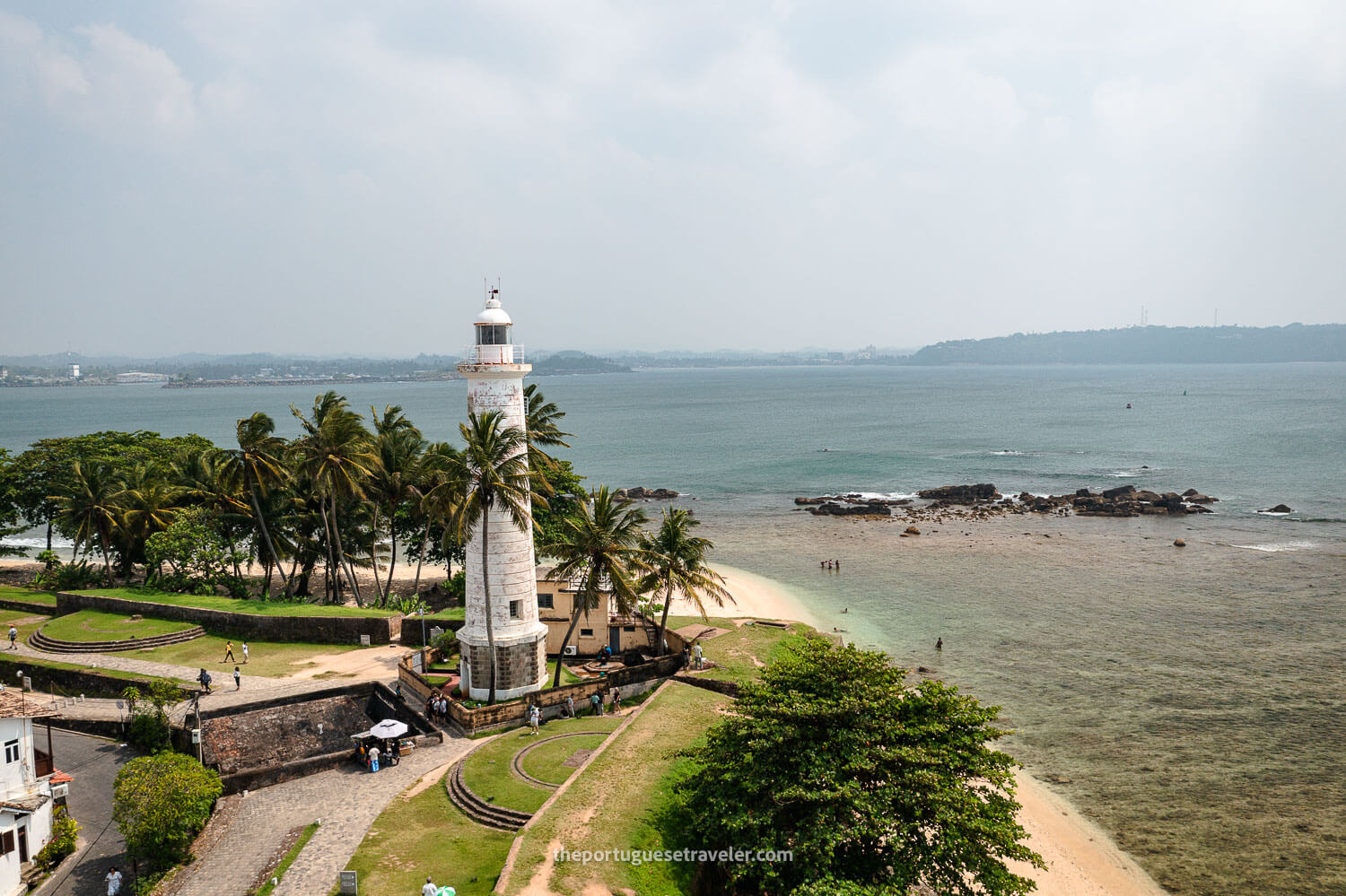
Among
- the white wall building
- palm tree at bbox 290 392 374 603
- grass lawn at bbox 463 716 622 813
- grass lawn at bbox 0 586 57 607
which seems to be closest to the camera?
the white wall building

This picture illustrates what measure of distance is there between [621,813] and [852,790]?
5944 millimetres

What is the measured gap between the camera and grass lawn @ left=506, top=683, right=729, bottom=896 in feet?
57.5

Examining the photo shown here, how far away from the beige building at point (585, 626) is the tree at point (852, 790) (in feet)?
48.1

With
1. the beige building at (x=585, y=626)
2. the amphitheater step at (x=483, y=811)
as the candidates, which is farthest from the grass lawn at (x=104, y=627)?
the amphitheater step at (x=483, y=811)

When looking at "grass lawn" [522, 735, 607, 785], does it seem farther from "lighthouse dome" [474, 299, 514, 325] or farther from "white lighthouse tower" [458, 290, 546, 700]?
"lighthouse dome" [474, 299, 514, 325]

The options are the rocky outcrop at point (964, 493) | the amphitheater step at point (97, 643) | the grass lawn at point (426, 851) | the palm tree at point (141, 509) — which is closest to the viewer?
the grass lawn at point (426, 851)

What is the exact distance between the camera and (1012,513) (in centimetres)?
7712

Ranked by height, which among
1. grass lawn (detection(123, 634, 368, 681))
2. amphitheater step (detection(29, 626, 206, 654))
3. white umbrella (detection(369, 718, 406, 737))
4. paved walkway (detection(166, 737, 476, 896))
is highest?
white umbrella (detection(369, 718, 406, 737))

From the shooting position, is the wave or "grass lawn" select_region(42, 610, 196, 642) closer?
"grass lawn" select_region(42, 610, 196, 642)

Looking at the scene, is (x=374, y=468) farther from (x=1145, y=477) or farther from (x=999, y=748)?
(x=1145, y=477)

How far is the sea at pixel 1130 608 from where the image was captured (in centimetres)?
2694

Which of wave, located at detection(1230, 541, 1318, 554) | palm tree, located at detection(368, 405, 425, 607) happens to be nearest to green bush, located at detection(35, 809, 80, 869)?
palm tree, located at detection(368, 405, 425, 607)

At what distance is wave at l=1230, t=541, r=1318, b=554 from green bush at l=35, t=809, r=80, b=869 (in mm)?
71655

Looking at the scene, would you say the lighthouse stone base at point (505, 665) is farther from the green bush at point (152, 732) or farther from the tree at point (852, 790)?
the green bush at point (152, 732)
